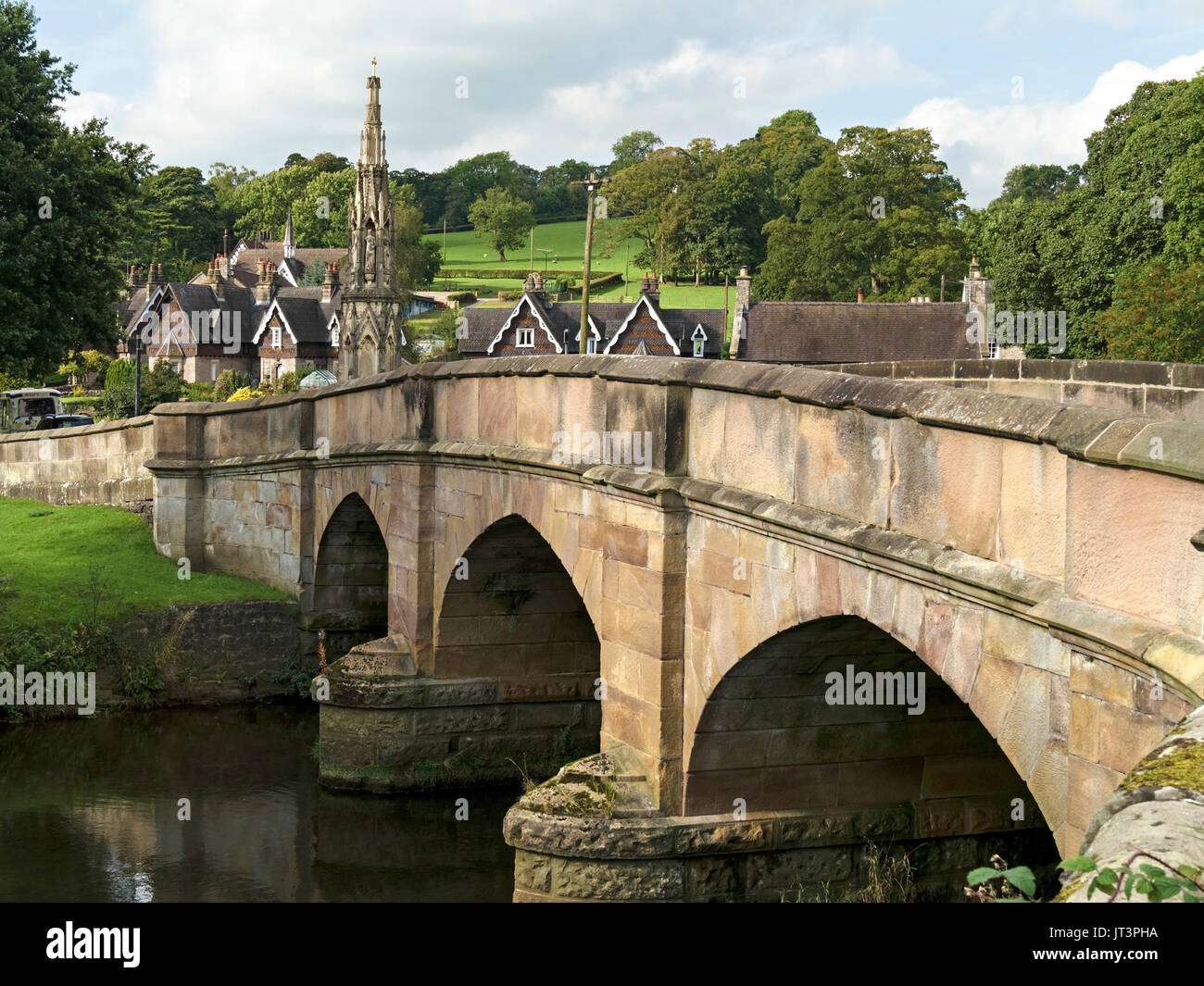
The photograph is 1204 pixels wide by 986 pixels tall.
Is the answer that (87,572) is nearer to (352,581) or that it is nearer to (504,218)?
(352,581)

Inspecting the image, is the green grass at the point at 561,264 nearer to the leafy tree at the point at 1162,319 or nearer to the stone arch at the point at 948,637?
the leafy tree at the point at 1162,319

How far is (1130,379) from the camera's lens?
12.5 m

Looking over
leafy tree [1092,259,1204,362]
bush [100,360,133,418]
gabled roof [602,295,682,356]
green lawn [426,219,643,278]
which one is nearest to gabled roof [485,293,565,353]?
gabled roof [602,295,682,356]

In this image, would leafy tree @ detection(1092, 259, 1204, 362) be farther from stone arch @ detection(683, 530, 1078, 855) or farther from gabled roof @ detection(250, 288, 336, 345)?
gabled roof @ detection(250, 288, 336, 345)

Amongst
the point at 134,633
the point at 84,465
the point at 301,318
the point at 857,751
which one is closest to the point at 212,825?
the point at 134,633

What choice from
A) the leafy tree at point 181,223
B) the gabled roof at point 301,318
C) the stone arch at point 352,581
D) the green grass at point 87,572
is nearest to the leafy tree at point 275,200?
the leafy tree at point 181,223

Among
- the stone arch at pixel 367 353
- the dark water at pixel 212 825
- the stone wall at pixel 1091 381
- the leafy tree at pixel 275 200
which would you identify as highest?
the leafy tree at pixel 275 200

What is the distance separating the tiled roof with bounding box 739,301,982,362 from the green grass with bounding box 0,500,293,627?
3462 cm

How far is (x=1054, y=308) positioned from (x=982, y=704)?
38.9 metres

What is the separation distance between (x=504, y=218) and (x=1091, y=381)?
99249mm

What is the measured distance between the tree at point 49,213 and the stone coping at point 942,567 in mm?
13442

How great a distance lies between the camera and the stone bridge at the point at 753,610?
571cm

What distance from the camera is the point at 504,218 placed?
10919 cm

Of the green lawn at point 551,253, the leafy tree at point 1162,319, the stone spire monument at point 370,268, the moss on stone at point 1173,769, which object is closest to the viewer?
the moss on stone at point 1173,769
